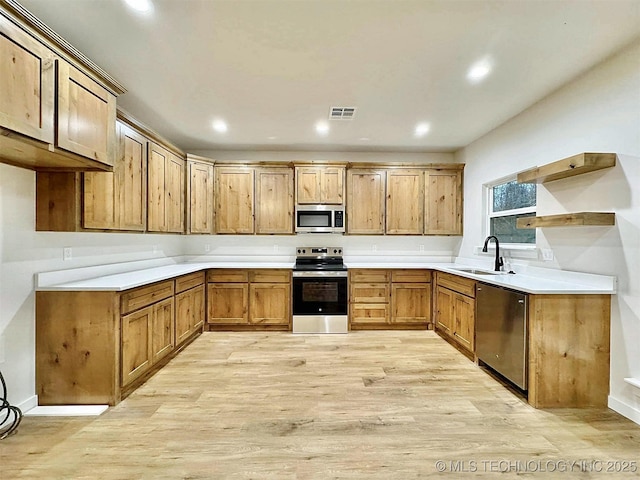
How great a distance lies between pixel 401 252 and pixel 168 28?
422 centimetres

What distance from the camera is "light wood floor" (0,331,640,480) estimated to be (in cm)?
182

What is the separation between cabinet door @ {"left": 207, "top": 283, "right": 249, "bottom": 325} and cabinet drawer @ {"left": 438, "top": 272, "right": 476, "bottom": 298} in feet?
8.98

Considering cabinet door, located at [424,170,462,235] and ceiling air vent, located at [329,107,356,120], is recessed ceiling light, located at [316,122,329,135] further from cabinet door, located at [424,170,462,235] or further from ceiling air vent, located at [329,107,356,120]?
cabinet door, located at [424,170,462,235]

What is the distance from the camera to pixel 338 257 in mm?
5047

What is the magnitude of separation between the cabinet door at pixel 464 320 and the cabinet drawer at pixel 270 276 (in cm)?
226

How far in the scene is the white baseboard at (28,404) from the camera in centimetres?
232

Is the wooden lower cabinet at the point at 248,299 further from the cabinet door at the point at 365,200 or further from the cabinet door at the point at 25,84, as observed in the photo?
the cabinet door at the point at 25,84

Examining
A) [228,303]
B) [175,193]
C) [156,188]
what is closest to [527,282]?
[228,303]

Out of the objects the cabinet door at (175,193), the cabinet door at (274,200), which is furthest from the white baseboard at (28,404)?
the cabinet door at (274,200)

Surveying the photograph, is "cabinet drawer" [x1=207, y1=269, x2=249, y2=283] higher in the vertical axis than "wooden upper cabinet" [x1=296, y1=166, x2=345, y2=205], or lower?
lower

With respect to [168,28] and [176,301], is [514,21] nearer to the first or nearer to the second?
[168,28]

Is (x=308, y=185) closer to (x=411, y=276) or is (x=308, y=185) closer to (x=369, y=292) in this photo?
(x=369, y=292)

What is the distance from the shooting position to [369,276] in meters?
4.56

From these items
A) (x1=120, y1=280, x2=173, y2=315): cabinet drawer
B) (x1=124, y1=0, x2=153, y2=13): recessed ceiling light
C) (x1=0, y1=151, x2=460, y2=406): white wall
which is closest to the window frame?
(x1=124, y1=0, x2=153, y2=13): recessed ceiling light
